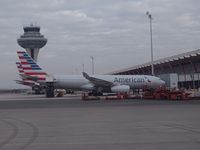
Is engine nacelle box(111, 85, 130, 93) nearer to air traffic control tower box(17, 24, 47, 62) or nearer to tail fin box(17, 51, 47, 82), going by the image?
tail fin box(17, 51, 47, 82)

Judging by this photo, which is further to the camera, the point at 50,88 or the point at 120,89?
the point at 50,88

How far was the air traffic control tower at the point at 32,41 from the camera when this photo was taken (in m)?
166

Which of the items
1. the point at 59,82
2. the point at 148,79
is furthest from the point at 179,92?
the point at 59,82

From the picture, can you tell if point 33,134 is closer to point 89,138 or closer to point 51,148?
point 89,138

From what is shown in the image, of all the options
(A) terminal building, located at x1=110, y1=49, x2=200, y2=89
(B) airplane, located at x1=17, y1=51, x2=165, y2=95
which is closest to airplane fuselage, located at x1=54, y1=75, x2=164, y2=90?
(B) airplane, located at x1=17, y1=51, x2=165, y2=95

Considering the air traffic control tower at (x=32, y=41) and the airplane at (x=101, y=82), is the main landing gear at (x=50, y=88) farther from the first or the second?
the air traffic control tower at (x=32, y=41)

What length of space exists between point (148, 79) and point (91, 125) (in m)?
46.6

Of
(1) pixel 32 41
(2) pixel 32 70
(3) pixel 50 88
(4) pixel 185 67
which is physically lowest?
(3) pixel 50 88

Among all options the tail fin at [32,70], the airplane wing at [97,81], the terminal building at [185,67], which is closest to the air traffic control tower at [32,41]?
the terminal building at [185,67]

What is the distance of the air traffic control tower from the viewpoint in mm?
166125

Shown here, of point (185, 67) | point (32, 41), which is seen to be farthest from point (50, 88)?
point (32, 41)

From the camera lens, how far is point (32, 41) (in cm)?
16550

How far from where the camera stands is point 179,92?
44.3 metres

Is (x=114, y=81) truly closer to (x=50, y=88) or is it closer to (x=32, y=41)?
(x=50, y=88)
